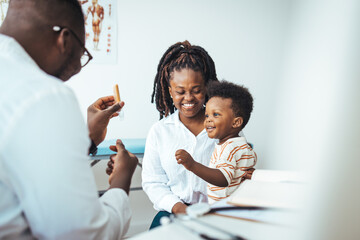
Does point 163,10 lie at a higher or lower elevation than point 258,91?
higher

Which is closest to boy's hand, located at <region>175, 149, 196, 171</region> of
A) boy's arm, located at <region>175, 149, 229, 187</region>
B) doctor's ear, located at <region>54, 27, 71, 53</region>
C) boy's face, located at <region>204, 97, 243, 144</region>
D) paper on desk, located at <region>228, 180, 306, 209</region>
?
boy's arm, located at <region>175, 149, 229, 187</region>

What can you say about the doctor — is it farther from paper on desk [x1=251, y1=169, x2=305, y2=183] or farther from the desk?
paper on desk [x1=251, y1=169, x2=305, y2=183]

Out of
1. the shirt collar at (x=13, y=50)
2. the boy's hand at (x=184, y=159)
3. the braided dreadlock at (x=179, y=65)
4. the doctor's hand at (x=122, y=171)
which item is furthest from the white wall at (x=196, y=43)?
the shirt collar at (x=13, y=50)

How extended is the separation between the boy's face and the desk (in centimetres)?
67

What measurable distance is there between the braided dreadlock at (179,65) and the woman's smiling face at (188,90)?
30mm

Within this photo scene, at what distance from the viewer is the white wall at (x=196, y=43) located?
2701 mm

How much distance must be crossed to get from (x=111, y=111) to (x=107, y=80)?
1.65 meters

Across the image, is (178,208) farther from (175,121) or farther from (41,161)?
(41,161)

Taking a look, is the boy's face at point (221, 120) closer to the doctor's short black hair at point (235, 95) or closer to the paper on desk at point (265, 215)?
the doctor's short black hair at point (235, 95)

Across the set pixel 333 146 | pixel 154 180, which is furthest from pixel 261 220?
pixel 154 180

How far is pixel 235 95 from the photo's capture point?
4.29ft

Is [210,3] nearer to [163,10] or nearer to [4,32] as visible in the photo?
[163,10]

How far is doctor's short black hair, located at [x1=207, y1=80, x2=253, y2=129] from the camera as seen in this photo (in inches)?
51.0

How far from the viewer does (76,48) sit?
0.77 metres
